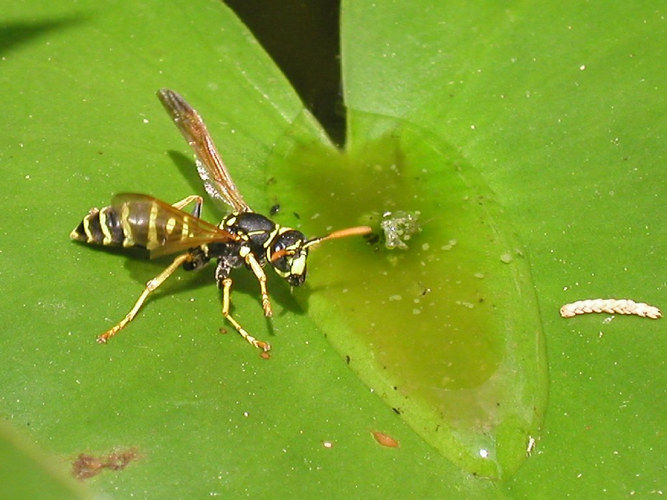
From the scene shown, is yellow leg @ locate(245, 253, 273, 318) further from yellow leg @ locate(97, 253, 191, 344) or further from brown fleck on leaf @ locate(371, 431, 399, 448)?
brown fleck on leaf @ locate(371, 431, 399, 448)

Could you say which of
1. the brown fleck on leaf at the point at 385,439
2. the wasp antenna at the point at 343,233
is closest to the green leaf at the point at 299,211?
the brown fleck on leaf at the point at 385,439

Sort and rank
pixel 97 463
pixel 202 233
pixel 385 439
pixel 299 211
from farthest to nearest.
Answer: pixel 299 211 → pixel 202 233 → pixel 385 439 → pixel 97 463

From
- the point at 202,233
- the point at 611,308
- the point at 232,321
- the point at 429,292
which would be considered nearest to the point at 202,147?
the point at 202,233

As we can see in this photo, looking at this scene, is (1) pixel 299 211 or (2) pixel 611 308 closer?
(2) pixel 611 308

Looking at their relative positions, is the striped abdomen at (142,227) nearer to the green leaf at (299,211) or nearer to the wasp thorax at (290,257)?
the green leaf at (299,211)

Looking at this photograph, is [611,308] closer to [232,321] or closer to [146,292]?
[232,321]

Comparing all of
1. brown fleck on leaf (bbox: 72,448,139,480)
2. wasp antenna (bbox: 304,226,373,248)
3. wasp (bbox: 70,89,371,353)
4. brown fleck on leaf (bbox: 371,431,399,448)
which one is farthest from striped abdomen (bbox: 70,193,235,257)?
brown fleck on leaf (bbox: 371,431,399,448)

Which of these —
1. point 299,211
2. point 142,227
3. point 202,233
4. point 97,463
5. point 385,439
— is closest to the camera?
point 97,463
